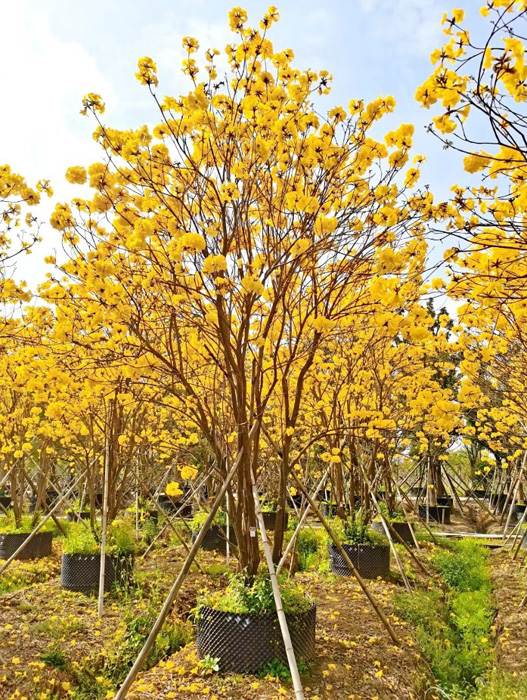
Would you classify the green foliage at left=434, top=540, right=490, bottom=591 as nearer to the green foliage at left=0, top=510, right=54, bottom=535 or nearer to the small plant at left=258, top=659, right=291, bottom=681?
the small plant at left=258, top=659, right=291, bottom=681

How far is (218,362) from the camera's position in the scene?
4469 mm

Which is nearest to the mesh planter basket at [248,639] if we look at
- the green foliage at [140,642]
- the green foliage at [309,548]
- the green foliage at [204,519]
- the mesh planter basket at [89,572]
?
the green foliage at [140,642]

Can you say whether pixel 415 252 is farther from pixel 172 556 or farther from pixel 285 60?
pixel 172 556

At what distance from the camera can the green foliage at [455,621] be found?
4766 mm

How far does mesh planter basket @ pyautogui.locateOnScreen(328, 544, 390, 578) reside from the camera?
287 inches

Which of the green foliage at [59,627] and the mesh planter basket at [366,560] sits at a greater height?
the mesh planter basket at [366,560]

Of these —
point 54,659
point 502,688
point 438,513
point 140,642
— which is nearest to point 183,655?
point 140,642

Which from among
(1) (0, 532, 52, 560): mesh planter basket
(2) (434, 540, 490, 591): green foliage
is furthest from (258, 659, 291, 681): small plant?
(1) (0, 532, 52, 560): mesh planter basket

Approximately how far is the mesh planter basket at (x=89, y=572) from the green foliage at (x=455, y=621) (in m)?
3.29

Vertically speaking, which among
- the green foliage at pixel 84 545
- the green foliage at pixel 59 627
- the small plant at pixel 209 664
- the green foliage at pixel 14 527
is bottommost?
the green foliage at pixel 59 627

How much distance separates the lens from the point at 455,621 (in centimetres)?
612

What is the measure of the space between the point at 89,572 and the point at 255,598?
3262mm

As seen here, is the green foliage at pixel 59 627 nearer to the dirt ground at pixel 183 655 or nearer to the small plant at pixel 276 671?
the dirt ground at pixel 183 655

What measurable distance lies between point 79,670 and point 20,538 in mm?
4720
